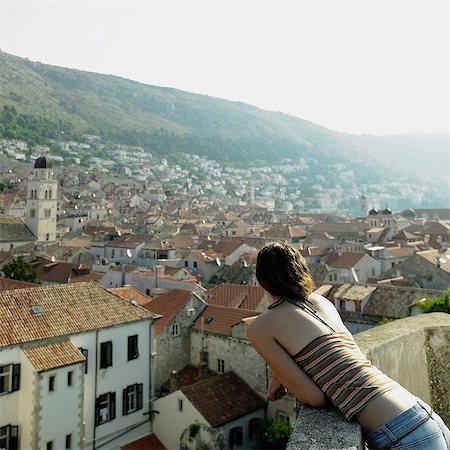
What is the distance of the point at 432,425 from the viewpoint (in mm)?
2637

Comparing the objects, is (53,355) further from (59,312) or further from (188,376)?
(188,376)

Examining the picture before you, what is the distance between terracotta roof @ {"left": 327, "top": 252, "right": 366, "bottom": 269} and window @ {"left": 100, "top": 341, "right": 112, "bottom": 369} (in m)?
29.5

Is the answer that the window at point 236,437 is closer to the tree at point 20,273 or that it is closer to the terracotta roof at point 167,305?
the terracotta roof at point 167,305

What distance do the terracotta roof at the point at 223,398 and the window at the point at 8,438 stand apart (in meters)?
6.19

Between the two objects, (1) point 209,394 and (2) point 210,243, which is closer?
(1) point 209,394

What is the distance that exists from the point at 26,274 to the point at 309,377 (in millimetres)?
39852

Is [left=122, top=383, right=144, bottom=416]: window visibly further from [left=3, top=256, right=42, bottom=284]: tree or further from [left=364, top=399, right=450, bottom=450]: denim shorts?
[left=3, top=256, right=42, bottom=284]: tree

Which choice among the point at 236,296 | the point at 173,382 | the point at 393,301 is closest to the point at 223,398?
the point at 173,382

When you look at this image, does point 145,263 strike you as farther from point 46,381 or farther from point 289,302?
point 289,302

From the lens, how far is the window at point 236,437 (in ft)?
62.3

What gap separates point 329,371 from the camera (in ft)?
8.77

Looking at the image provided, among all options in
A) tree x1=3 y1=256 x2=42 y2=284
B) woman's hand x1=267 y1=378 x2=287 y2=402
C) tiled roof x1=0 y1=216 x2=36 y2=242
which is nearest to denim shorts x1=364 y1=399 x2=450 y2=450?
woman's hand x1=267 y1=378 x2=287 y2=402

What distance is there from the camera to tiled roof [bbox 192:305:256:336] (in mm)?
22672

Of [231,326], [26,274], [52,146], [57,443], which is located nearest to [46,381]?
[57,443]
